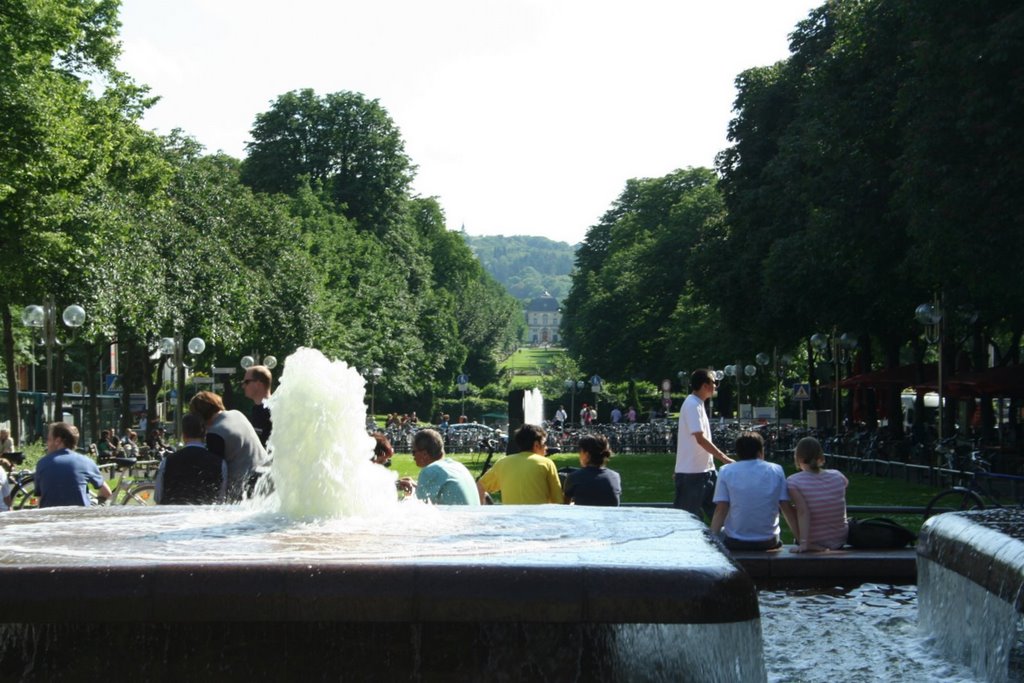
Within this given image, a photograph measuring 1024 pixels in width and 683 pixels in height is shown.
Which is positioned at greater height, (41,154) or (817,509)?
(41,154)

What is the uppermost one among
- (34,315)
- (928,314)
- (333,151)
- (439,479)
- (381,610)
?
(333,151)

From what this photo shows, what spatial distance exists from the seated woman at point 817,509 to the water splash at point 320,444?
14.5 ft

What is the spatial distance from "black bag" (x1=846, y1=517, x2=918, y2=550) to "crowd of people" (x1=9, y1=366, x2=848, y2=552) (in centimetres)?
16

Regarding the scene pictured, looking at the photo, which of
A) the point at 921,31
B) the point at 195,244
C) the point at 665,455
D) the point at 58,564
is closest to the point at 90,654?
the point at 58,564

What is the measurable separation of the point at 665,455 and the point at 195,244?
19.6 meters

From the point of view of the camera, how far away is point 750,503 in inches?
457

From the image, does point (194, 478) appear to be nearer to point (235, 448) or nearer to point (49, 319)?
point (235, 448)

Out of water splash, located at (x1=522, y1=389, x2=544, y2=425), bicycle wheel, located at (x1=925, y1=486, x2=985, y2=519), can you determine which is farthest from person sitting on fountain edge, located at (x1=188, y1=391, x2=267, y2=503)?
water splash, located at (x1=522, y1=389, x2=544, y2=425)

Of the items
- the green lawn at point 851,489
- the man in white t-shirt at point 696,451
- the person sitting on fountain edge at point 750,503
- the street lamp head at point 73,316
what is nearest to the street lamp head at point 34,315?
the street lamp head at point 73,316

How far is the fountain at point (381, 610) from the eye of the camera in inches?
238

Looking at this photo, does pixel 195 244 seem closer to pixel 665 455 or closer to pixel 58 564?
pixel 665 455

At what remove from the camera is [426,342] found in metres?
89.5

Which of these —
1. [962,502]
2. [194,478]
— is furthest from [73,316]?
[194,478]

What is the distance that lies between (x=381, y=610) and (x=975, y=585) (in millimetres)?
3815
